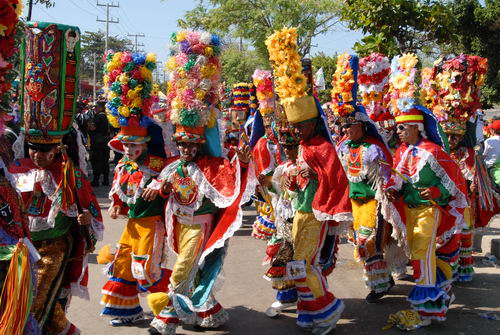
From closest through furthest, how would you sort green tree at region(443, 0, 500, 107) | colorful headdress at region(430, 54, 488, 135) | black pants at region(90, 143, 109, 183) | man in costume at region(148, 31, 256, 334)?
man in costume at region(148, 31, 256, 334) → colorful headdress at region(430, 54, 488, 135) → black pants at region(90, 143, 109, 183) → green tree at region(443, 0, 500, 107)

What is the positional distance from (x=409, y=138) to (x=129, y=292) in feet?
10.7

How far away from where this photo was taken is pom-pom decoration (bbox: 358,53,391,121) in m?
6.58

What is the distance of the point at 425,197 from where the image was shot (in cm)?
568

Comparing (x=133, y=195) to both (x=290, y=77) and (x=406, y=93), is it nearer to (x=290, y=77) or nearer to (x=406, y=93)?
(x=290, y=77)

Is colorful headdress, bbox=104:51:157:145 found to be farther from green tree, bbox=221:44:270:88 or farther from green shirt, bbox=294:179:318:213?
green tree, bbox=221:44:270:88

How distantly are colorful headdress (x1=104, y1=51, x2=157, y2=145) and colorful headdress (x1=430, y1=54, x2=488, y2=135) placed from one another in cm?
361

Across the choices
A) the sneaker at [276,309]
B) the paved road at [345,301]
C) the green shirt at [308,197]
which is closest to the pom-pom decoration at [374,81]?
the green shirt at [308,197]

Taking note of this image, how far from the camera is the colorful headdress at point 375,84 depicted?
21.6 ft

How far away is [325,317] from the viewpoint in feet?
17.5

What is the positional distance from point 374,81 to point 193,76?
7.74 feet

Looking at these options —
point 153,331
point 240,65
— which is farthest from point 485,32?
point 240,65

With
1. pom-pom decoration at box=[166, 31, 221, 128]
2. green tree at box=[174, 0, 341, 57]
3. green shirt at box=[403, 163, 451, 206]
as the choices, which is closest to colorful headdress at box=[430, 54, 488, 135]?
green shirt at box=[403, 163, 451, 206]

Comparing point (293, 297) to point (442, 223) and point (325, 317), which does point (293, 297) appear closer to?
point (325, 317)

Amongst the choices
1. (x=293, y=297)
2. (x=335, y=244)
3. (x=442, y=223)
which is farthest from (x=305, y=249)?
(x=442, y=223)
